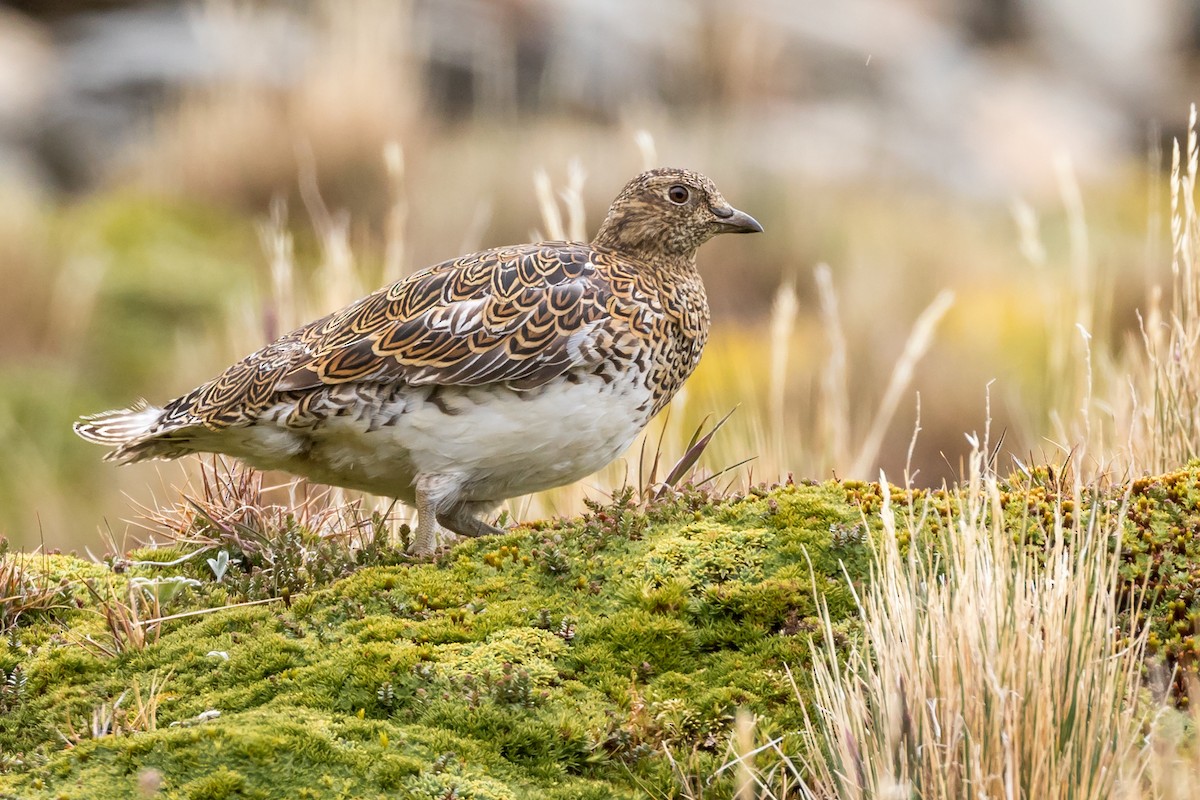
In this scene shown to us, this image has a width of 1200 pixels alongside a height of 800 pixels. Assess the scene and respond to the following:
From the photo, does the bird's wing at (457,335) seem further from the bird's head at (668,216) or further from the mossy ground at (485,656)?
the mossy ground at (485,656)

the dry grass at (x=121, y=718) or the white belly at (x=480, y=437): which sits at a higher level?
the white belly at (x=480, y=437)

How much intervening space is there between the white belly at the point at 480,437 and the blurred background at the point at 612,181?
1.18m

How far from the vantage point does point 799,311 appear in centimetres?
1410

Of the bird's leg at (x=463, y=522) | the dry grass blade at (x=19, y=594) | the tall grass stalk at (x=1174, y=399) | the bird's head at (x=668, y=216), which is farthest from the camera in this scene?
the bird's head at (x=668, y=216)

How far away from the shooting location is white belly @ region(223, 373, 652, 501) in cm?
502

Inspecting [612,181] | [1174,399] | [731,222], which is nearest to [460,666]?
[731,222]

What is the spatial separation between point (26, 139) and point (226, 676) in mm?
15523

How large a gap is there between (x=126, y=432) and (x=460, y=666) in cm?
227

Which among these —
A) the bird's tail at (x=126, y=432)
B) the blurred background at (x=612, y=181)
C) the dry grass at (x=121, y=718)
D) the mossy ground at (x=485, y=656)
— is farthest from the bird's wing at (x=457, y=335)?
the dry grass at (x=121, y=718)

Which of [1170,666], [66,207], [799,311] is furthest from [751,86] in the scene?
[1170,666]

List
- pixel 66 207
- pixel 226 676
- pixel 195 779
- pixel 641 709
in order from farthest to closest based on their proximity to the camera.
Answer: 1. pixel 66 207
2. pixel 226 676
3. pixel 641 709
4. pixel 195 779

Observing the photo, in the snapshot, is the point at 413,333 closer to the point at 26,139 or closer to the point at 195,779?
the point at 195,779

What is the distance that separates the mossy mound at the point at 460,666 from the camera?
3.46 meters

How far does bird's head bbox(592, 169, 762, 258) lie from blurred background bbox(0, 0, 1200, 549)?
3.73 feet
